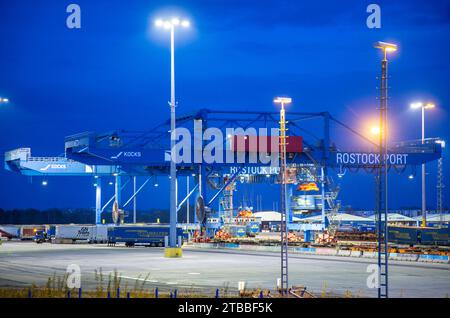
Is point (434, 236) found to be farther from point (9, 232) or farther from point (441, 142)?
point (9, 232)

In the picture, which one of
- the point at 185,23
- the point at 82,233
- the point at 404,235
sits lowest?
the point at 82,233

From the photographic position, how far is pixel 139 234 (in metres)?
64.8

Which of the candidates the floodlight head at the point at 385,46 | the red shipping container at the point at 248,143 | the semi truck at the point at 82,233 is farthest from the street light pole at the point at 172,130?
the semi truck at the point at 82,233

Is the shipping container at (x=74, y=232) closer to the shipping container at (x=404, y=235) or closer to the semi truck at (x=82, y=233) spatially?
the semi truck at (x=82, y=233)

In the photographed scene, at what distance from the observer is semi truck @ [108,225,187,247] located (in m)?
64.0

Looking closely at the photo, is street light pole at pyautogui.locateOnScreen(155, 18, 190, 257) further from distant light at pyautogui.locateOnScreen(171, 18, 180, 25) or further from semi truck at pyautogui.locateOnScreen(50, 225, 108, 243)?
semi truck at pyautogui.locateOnScreen(50, 225, 108, 243)

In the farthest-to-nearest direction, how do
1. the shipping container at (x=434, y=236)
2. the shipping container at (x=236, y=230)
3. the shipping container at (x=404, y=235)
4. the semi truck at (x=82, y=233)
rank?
1. the shipping container at (x=236, y=230)
2. the semi truck at (x=82, y=233)
3. the shipping container at (x=404, y=235)
4. the shipping container at (x=434, y=236)

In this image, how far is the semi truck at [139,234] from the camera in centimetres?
6397

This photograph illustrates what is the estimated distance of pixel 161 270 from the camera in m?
33.6

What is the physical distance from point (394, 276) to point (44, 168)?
175 ft

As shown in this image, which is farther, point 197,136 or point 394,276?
point 197,136

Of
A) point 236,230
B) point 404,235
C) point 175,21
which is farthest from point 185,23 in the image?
point 236,230
